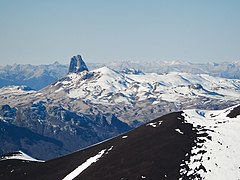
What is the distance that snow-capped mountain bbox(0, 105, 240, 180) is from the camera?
353 ft

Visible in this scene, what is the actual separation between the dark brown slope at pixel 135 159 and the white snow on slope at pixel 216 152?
327cm

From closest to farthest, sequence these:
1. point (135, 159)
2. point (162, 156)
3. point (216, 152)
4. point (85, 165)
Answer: point (216, 152), point (162, 156), point (135, 159), point (85, 165)

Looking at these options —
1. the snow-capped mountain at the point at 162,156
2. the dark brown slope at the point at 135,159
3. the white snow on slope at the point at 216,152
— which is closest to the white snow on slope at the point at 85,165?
the snow-capped mountain at the point at 162,156

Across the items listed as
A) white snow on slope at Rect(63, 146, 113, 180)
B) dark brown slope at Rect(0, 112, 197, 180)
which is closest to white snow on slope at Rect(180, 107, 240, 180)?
dark brown slope at Rect(0, 112, 197, 180)

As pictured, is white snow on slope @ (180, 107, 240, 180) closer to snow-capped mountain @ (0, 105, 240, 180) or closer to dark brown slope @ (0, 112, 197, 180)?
snow-capped mountain @ (0, 105, 240, 180)

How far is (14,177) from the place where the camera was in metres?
143

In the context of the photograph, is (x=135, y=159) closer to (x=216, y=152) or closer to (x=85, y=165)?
(x=85, y=165)

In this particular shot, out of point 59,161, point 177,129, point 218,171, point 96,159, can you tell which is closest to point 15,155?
point 59,161

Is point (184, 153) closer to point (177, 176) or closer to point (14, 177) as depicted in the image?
point (177, 176)

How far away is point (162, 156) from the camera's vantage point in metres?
119

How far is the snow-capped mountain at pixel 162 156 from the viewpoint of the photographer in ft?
353

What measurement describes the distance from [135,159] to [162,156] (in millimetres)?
8330

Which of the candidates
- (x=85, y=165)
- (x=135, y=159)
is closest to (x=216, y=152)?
(x=135, y=159)

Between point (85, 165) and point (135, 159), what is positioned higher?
point (135, 159)
